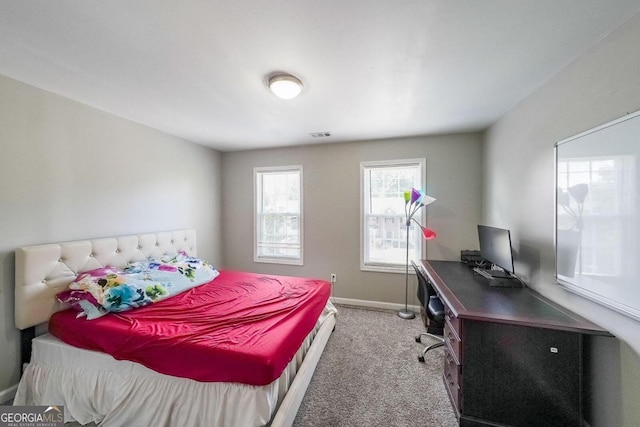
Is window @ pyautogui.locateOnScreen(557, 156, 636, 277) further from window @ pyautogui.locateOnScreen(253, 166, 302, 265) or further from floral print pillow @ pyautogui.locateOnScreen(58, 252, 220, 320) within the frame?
floral print pillow @ pyautogui.locateOnScreen(58, 252, 220, 320)

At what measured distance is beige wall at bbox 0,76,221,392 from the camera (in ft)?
5.65

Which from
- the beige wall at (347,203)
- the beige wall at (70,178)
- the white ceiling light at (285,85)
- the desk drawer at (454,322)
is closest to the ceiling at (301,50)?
the white ceiling light at (285,85)

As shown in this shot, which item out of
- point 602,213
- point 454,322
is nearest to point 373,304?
point 454,322

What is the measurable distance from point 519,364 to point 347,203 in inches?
97.7

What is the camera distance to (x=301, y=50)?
57.7 inches

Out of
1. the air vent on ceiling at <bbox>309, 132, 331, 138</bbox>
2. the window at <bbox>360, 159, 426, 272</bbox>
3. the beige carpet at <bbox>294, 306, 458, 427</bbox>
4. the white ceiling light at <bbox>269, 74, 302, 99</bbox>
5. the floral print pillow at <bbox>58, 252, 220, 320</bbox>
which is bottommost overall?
the beige carpet at <bbox>294, 306, 458, 427</bbox>

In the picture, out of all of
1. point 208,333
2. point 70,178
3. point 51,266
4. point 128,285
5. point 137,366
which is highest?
point 70,178

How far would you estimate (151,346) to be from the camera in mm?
1437

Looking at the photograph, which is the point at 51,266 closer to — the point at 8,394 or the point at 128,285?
the point at 128,285

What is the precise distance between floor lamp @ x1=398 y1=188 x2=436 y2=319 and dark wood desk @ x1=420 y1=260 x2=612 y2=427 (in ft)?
4.77

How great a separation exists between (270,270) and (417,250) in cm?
233

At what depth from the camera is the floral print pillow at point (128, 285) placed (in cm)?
176

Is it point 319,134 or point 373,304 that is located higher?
point 319,134

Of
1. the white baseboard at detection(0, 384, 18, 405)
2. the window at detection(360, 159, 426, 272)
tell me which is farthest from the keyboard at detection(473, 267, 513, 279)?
the white baseboard at detection(0, 384, 18, 405)
